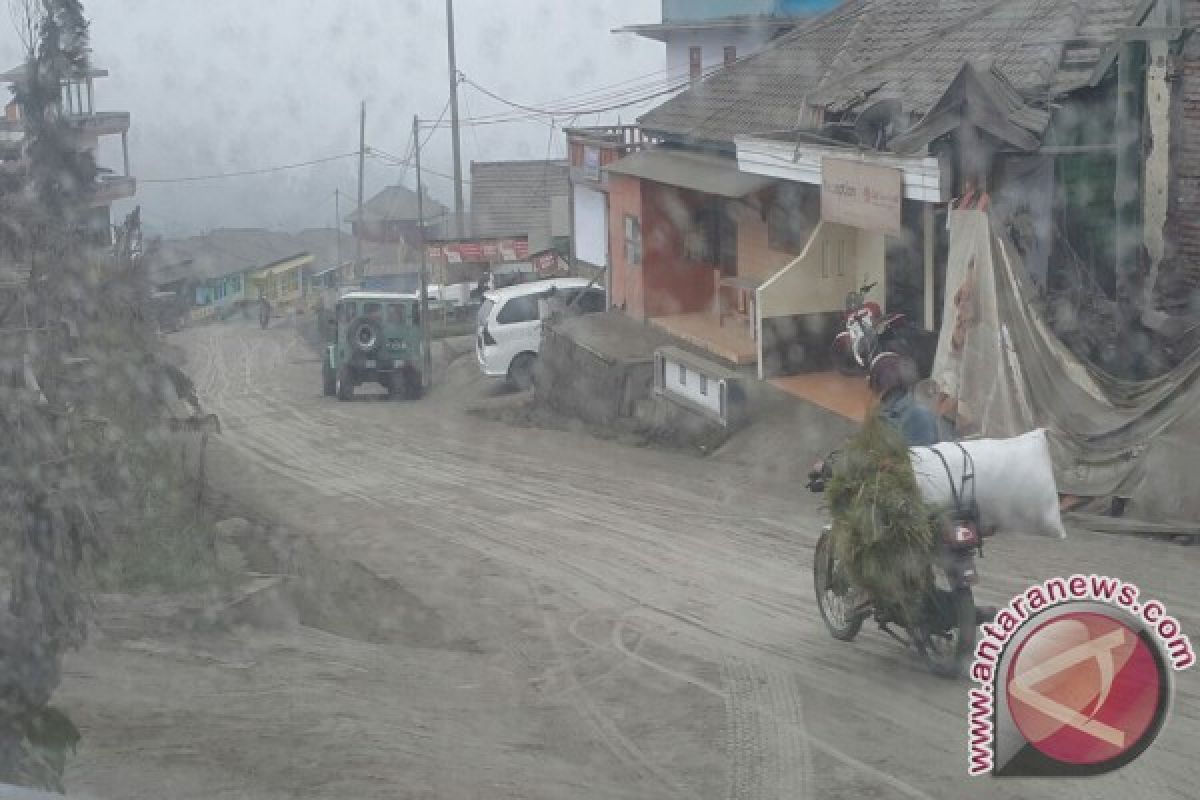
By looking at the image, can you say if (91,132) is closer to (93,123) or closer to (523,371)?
(93,123)

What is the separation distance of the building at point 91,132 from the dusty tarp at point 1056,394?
23.6ft

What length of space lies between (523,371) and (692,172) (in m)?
4.66

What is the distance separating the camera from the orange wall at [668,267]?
971 inches

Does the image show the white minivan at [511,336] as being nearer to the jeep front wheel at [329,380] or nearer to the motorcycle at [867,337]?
the jeep front wheel at [329,380]

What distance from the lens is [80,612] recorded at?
6.59 m

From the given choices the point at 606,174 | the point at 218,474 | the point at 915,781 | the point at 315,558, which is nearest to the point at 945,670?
the point at 915,781

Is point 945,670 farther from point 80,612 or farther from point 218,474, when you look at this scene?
point 218,474

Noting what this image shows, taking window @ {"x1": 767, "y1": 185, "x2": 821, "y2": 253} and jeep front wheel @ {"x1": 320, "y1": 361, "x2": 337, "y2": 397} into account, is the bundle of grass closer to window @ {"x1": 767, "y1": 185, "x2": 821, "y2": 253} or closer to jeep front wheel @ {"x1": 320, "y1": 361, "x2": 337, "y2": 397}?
window @ {"x1": 767, "y1": 185, "x2": 821, "y2": 253}

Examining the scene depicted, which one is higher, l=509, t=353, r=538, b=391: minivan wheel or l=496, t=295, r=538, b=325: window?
l=496, t=295, r=538, b=325: window

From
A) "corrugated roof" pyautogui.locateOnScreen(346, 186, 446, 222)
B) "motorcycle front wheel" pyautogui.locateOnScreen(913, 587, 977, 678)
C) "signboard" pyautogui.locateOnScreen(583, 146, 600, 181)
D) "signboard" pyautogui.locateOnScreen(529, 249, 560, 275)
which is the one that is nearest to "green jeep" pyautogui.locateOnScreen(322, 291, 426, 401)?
"signboard" pyautogui.locateOnScreen(583, 146, 600, 181)

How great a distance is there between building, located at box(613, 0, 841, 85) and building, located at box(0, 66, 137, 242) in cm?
2043

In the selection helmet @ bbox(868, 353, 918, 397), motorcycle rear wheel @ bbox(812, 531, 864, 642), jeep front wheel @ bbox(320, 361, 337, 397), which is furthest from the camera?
jeep front wheel @ bbox(320, 361, 337, 397)

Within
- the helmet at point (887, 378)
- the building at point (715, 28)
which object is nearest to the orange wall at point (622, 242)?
the building at point (715, 28)

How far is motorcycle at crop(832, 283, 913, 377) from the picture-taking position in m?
17.1
